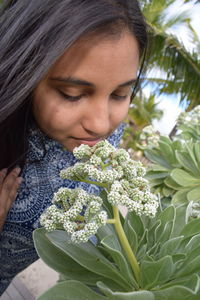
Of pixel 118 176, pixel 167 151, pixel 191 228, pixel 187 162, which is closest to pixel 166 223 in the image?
pixel 191 228

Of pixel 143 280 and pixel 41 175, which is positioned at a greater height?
pixel 41 175

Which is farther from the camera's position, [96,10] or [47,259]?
[96,10]

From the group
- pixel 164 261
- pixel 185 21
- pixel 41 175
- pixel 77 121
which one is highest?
pixel 185 21

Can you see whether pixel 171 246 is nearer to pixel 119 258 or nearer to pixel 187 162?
pixel 119 258

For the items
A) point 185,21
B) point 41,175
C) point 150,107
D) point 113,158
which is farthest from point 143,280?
Result: point 150,107

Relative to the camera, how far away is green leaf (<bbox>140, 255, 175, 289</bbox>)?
0.47 metres

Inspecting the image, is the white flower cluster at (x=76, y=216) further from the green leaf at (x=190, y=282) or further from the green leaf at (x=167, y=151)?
the green leaf at (x=167, y=151)

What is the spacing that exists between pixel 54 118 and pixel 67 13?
0.72 feet

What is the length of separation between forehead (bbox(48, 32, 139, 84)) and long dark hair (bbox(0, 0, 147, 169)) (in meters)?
0.02

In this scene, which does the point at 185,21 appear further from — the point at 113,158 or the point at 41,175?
the point at 113,158

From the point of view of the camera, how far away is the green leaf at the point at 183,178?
104 cm

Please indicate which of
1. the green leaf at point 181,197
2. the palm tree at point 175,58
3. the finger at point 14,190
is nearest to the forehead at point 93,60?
the finger at point 14,190

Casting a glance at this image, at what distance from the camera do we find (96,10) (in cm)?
71

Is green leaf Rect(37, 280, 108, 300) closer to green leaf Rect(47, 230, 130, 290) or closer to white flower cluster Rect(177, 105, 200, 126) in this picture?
green leaf Rect(47, 230, 130, 290)
